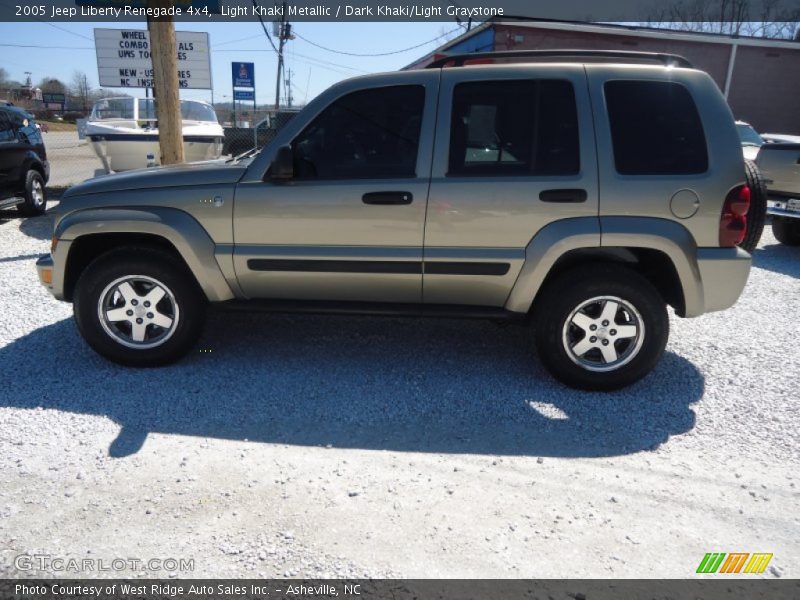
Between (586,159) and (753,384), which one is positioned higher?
(586,159)

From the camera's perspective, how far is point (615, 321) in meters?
3.73

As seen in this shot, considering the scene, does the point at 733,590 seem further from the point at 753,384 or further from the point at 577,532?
the point at 753,384

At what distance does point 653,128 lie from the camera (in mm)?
3559

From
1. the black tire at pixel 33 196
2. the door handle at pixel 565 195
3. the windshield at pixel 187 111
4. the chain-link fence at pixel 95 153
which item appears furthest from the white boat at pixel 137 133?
the door handle at pixel 565 195

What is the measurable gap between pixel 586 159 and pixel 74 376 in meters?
3.56

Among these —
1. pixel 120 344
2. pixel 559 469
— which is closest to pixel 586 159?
pixel 559 469

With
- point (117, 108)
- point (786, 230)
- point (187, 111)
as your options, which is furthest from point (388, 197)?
point (117, 108)

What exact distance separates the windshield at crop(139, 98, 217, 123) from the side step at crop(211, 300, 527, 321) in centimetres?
805

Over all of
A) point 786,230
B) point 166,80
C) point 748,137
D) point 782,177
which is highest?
point 166,80

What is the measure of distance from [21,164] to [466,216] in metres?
8.46

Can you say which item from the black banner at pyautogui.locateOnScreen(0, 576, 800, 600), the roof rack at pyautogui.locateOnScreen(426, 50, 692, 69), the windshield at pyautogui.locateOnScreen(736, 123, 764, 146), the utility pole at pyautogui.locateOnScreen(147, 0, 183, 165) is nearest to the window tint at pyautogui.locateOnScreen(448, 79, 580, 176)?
the roof rack at pyautogui.locateOnScreen(426, 50, 692, 69)

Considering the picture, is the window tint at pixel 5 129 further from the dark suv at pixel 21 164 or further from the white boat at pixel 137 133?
the white boat at pixel 137 133

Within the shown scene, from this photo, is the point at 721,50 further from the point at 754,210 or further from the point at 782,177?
the point at 754,210

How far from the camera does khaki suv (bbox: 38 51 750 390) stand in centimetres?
353
